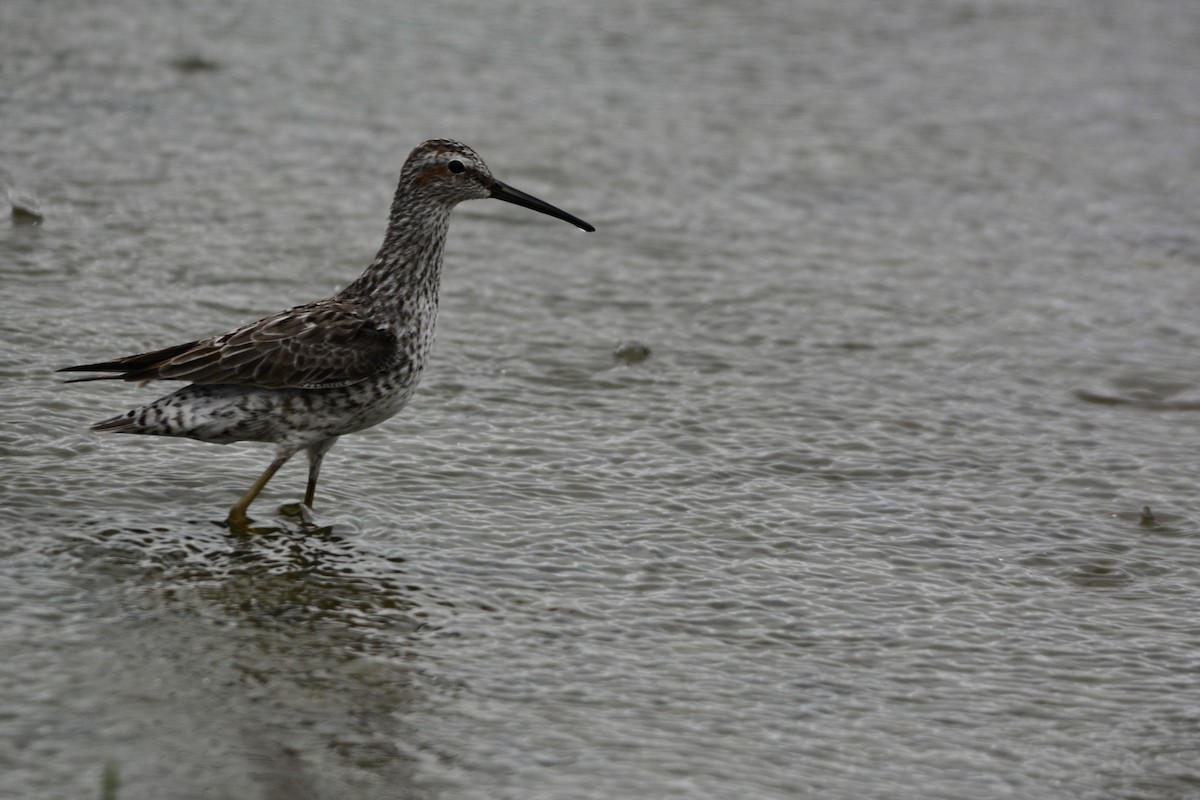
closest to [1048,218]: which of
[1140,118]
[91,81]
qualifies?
[1140,118]

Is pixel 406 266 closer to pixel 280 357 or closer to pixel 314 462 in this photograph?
pixel 280 357

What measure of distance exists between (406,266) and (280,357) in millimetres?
837

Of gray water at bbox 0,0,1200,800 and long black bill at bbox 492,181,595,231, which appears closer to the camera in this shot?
gray water at bbox 0,0,1200,800

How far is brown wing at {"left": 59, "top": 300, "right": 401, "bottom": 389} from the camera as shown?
23.6 ft

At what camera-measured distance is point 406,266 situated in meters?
7.71

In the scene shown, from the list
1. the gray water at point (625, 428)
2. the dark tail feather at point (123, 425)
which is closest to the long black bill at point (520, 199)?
the gray water at point (625, 428)

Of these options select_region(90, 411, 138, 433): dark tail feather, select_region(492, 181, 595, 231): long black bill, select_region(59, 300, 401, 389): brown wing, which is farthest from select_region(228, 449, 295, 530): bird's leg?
select_region(492, 181, 595, 231): long black bill

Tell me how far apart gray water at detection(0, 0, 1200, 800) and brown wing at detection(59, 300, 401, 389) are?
2.26ft

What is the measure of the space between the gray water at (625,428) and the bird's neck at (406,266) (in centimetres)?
95

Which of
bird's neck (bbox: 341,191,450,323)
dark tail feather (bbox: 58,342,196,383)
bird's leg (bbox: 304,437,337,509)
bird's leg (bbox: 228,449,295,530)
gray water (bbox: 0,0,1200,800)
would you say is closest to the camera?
gray water (bbox: 0,0,1200,800)

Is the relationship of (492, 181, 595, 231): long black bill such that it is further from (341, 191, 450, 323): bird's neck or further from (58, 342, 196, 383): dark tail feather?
(58, 342, 196, 383): dark tail feather

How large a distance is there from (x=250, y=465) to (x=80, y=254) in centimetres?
286

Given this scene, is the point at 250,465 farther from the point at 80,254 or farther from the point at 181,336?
the point at 80,254

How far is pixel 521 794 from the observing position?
5.23 metres
